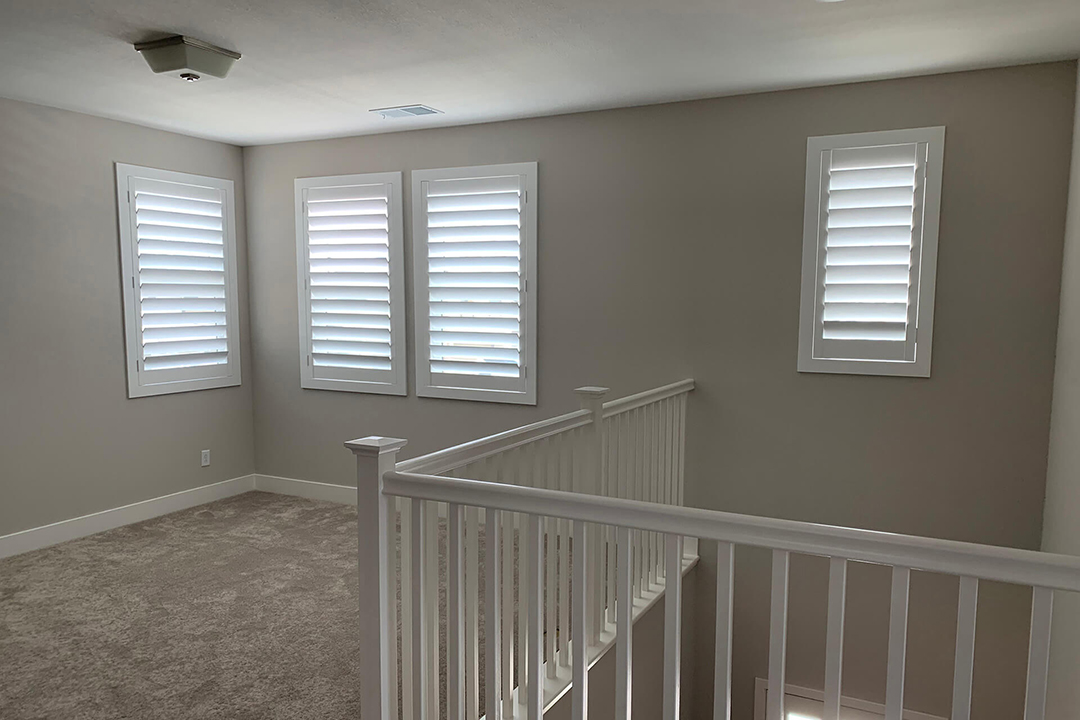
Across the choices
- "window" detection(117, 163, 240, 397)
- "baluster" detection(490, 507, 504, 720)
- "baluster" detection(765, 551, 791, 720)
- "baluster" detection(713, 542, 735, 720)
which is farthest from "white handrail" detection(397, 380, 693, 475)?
"window" detection(117, 163, 240, 397)

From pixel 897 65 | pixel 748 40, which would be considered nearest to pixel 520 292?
pixel 748 40

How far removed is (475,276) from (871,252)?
7.67 feet

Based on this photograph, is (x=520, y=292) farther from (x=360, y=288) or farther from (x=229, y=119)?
(x=229, y=119)

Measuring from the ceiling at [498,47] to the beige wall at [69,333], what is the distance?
358mm

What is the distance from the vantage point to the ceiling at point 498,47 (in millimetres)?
2869

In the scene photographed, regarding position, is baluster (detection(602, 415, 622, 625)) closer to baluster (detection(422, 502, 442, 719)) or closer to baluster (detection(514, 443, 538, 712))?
baluster (detection(514, 443, 538, 712))

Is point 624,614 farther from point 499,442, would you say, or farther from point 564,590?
point 564,590

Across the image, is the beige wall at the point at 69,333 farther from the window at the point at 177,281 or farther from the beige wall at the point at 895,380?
the beige wall at the point at 895,380

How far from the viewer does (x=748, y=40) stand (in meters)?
3.22

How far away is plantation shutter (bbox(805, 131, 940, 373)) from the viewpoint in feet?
12.3

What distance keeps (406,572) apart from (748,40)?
255 cm

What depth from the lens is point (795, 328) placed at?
4066mm

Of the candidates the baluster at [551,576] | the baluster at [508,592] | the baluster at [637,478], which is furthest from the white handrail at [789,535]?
the baluster at [637,478]

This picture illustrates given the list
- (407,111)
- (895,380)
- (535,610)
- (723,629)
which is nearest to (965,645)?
(723,629)
